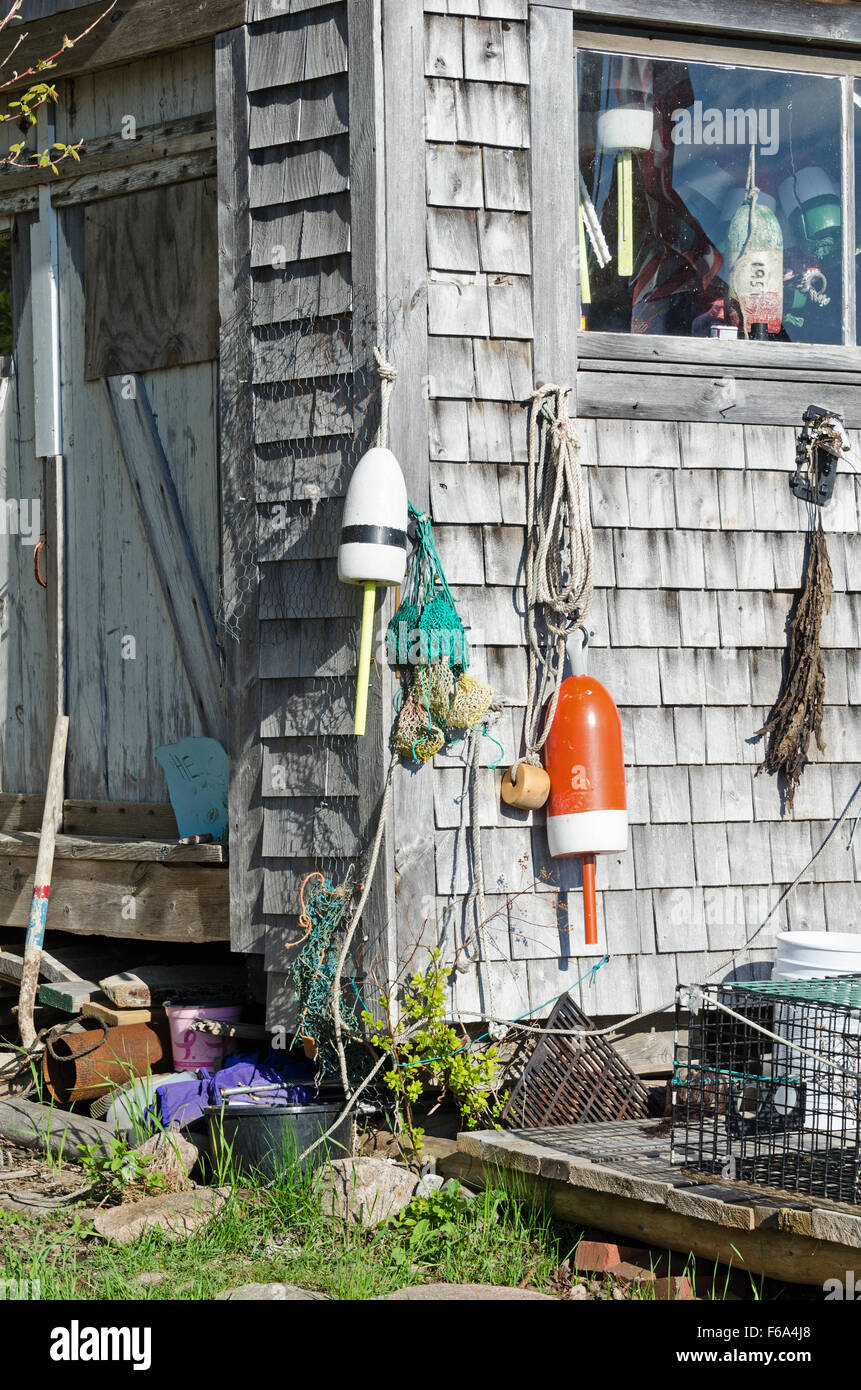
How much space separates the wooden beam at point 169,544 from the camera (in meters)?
5.19

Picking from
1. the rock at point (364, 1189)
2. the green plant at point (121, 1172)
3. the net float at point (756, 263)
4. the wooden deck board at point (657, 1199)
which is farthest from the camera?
the net float at point (756, 263)

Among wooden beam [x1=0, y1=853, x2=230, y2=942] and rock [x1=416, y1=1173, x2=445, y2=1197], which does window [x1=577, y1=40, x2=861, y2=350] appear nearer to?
wooden beam [x1=0, y1=853, x2=230, y2=942]

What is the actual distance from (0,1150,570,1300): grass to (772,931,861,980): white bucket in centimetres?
109

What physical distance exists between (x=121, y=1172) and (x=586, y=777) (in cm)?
190

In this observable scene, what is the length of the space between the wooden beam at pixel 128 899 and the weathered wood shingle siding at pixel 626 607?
922 millimetres

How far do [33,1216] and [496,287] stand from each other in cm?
333

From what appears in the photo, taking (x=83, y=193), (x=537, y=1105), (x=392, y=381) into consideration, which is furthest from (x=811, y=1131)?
(x=83, y=193)

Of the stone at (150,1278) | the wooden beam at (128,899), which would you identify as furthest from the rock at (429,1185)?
the wooden beam at (128,899)

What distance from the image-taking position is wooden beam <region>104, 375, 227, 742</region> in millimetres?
5191

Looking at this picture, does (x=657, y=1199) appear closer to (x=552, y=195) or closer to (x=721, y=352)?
(x=721, y=352)

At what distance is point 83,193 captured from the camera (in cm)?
552

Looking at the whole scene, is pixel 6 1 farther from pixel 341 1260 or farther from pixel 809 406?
pixel 341 1260

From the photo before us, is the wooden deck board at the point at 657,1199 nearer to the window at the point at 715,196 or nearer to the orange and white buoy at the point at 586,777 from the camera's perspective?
the orange and white buoy at the point at 586,777

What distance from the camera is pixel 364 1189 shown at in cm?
399
